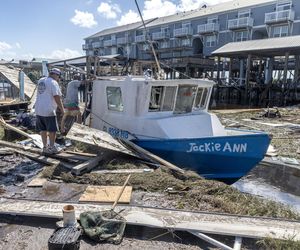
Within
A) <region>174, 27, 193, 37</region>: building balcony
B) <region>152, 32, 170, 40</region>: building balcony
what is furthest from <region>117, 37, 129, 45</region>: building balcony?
<region>174, 27, 193, 37</region>: building balcony

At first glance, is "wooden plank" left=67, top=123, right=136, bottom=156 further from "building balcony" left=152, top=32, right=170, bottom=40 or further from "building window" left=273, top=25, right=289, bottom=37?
"building balcony" left=152, top=32, right=170, bottom=40

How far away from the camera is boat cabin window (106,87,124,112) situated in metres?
7.59

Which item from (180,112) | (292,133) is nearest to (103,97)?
(180,112)

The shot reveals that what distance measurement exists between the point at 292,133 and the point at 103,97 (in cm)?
833

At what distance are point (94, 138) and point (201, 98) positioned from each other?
3.02m

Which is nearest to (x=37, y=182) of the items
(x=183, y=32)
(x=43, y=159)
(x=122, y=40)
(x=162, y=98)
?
(x=43, y=159)

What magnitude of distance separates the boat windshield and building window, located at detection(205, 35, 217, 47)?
42.2 meters

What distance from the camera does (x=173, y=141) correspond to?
6645 mm

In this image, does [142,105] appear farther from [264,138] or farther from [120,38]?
[120,38]

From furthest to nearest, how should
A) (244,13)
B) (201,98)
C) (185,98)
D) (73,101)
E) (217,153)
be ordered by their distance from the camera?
(244,13) → (73,101) → (201,98) → (185,98) → (217,153)

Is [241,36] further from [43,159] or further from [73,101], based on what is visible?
[43,159]

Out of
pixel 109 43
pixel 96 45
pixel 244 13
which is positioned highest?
pixel 244 13

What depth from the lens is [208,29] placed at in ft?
153

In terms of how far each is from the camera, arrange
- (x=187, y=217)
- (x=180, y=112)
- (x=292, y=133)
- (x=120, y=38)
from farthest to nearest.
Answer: (x=120, y=38) → (x=292, y=133) → (x=180, y=112) → (x=187, y=217)
